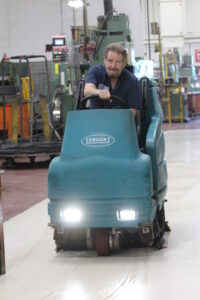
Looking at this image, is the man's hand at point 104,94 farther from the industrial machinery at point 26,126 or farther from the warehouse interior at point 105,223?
the industrial machinery at point 26,126

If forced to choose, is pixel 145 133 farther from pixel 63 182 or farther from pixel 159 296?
pixel 159 296

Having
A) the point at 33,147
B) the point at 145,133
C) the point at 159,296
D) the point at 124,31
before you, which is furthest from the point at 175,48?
the point at 159,296

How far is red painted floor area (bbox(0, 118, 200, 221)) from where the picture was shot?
6.10 m

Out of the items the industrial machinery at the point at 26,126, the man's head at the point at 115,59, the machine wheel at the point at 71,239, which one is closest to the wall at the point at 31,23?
the industrial machinery at the point at 26,126

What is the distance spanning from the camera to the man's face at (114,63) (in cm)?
420

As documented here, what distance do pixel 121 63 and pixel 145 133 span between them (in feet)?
1.95

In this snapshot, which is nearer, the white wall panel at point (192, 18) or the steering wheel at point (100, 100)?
the steering wheel at point (100, 100)

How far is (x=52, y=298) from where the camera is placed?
3.17 m

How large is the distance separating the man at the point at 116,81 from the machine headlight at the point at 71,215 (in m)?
0.82

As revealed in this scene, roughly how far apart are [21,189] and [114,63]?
3441 mm

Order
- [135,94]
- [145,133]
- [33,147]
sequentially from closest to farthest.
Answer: [135,94] < [145,133] < [33,147]

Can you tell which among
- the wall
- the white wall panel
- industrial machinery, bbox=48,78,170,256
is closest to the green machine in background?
the wall

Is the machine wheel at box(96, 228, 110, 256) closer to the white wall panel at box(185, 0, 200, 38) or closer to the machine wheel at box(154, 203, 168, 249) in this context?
the machine wheel at box(154, 203, 168, 249)

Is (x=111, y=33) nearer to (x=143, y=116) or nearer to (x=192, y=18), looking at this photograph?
(x=143, y=116)
